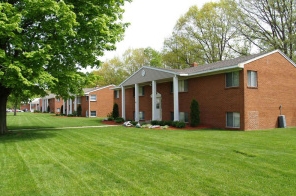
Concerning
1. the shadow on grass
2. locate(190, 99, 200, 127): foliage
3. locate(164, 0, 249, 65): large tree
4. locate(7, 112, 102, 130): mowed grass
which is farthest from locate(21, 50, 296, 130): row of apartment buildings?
locate(164, 0, 249, 65): large tree

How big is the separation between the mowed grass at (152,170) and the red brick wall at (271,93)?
323 inches

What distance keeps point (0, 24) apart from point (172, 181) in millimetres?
9269

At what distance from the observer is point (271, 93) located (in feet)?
65.7

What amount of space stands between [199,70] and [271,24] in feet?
64.4

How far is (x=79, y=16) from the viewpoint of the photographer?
46.6ft

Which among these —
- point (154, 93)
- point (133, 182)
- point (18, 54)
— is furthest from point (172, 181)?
point (154, 93)

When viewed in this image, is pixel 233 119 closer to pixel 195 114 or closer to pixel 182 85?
pixel 195 114

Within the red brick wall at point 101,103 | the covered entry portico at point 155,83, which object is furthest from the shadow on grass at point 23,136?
the red brick wall at point 101,103

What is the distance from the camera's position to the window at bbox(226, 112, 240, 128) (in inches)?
736

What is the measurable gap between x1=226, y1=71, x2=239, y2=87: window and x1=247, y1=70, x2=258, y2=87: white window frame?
0.80 metres

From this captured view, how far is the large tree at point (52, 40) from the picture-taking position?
469 inches

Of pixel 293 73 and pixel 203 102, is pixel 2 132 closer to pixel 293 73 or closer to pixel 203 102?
pixel 203 102

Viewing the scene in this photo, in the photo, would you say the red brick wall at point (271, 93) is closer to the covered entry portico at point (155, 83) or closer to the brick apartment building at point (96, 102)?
the covered entry portico at point (155, 83)

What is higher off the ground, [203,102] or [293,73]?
[293,73]
